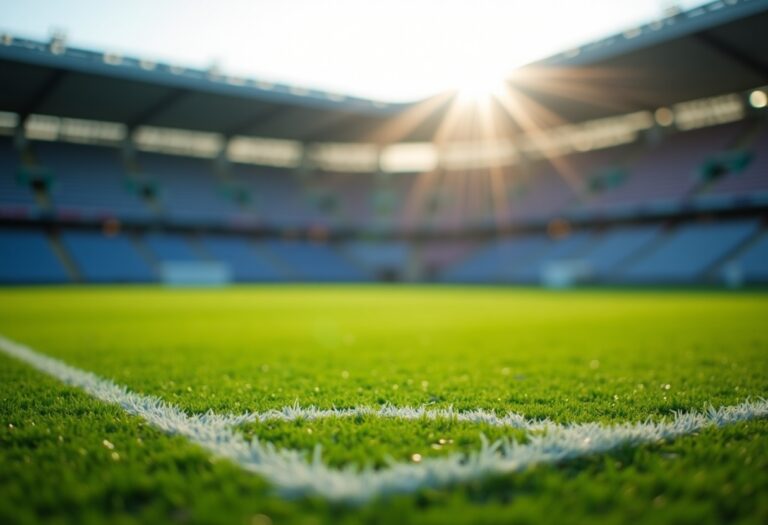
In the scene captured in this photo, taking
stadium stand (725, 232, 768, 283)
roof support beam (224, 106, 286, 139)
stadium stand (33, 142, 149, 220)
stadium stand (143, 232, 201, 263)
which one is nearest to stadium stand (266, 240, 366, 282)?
stadium stand (143, 232, 201, 263)

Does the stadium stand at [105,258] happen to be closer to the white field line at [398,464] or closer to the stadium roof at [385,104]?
the stadium roof at [385,104]

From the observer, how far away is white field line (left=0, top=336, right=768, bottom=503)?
150 centimetres

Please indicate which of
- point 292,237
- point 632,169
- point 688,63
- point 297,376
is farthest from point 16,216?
point 632,169

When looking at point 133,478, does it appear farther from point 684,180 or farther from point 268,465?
point 684,180

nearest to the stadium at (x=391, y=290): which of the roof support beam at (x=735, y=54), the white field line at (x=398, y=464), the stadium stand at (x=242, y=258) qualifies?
the white field line at (x=398, y=464)

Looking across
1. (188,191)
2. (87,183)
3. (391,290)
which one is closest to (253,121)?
(188,191)

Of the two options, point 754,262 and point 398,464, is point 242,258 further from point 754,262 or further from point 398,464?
point 398,464

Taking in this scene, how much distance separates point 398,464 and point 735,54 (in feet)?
88.2

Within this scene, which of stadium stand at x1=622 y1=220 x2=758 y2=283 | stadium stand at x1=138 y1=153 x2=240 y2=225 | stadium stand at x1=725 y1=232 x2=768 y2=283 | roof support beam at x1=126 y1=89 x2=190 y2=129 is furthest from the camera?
stadium stand at x1=138 y1=153 x2=240 y2=225

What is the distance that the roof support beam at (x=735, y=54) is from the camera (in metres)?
20.0

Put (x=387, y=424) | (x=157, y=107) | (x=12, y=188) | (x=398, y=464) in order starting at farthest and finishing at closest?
(x=12, y=188)
(x=157, y=107)
(x=387, y=424)
(x=398, y=464)

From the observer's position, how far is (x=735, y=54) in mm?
21516

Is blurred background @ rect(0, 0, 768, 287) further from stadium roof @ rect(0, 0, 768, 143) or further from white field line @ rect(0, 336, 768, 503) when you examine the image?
white field line @ rect(0, 336, 768, 503)

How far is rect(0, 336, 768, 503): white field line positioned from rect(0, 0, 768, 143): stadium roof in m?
21.7
